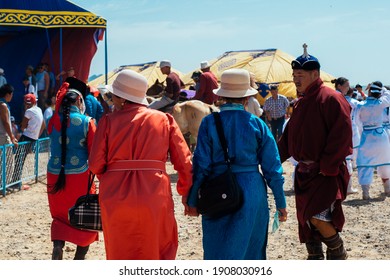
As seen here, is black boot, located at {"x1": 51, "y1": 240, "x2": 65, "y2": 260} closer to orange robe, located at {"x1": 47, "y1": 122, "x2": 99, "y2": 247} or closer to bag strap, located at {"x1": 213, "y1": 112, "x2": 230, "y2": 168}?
orange robe, located at {"x1": 47, "y1": 122, "x2": 99, "y2": 247}

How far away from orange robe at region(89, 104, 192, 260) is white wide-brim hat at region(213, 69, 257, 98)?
0.50 metres

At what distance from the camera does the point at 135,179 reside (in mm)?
4746

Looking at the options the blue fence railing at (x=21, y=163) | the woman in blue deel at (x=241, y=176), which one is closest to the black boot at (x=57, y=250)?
the woman in blue deel at (x=241, y=176)

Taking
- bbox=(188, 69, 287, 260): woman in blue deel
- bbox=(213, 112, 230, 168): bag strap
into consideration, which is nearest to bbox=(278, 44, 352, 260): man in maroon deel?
bbox=(188, 69, 287, 260): woman in blue deel

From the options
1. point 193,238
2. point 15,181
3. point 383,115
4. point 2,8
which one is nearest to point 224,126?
point 193,238

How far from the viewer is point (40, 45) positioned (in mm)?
20953

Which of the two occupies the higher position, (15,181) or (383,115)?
(383,115)

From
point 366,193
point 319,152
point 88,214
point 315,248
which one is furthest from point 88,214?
point 366,193

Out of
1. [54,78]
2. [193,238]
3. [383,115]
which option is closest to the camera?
[193,238]

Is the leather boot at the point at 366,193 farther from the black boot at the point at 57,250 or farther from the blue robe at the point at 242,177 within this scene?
the blue robe at the point at 242,177

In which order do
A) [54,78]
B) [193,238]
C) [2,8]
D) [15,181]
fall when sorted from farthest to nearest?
[54,78] → [2,8] → [15,181] → [193,238]

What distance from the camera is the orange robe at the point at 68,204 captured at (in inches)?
242

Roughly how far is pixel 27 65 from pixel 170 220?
667 inches

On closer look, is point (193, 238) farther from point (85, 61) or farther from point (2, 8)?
point (85, 61)
